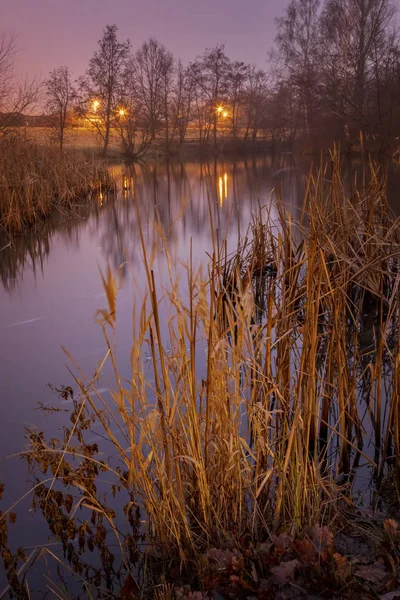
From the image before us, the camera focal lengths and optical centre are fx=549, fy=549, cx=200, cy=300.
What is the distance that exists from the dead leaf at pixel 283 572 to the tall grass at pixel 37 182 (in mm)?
5236

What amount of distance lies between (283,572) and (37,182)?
6.25 meters

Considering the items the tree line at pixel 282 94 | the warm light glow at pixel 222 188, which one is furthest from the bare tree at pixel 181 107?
the warm light glow at pixel 222 188

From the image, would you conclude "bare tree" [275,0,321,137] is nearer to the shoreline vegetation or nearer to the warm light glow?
the warm light glow

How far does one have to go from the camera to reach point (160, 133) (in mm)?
28844

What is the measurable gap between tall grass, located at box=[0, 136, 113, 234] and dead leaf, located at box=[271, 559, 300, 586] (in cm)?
524

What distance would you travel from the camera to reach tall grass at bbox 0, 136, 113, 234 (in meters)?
6.00

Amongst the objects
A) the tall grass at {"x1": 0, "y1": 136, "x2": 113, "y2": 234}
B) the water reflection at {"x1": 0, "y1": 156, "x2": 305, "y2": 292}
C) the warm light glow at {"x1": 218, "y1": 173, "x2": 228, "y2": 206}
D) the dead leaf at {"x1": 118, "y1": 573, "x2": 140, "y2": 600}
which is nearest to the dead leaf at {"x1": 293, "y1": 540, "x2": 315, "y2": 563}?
the dead leaf at {"x1": 118, "y1": 573, "x2": 140, "y2": 600}

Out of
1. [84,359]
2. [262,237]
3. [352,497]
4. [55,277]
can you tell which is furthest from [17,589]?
[55,277]

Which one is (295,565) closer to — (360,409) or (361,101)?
(360,409)

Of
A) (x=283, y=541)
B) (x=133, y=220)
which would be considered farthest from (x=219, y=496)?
(x=133, y=220)

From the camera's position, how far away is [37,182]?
21.9 feet

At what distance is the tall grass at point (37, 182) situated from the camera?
600cm

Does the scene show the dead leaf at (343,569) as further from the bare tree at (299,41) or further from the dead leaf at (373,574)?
the bare tree at (299,41)

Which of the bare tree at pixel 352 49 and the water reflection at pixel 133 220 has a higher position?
the bare tree at pixel 352 49
